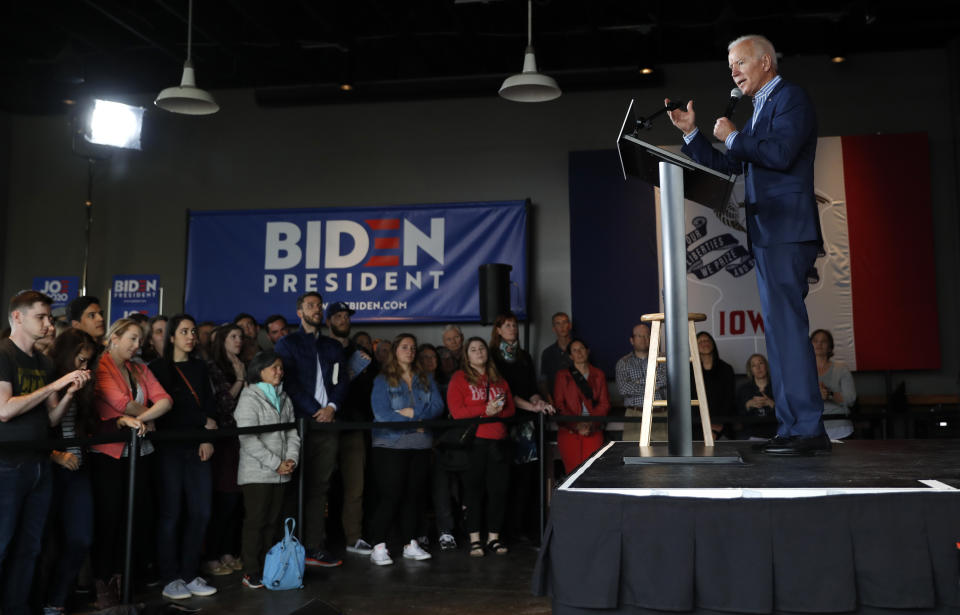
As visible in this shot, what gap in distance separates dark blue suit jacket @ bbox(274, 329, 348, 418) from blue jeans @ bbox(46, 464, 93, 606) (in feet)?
4.69

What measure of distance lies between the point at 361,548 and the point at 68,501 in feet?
6.51

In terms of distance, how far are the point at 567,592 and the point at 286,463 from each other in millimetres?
2909

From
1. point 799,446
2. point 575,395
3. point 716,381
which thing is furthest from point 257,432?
point 716,381

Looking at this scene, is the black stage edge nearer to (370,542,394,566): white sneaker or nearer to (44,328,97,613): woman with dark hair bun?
(44,328,97,613): woman with dark hair bun

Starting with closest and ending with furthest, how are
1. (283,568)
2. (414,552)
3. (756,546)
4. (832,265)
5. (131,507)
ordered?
(756,546) → (131,507) → (283,568) → (414,552) → (832,265)

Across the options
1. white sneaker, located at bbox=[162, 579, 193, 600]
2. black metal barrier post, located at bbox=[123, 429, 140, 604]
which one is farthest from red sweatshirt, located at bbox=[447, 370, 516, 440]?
black metal barrier post, located at bbox=[123, 429, 140, 604]

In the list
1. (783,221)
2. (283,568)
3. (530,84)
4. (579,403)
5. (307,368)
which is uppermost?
(530,84)

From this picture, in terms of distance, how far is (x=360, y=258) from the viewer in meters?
8.05

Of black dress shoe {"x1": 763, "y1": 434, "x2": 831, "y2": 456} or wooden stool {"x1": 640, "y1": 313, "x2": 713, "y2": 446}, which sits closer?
black dress shoe {"x1": 763, "y1": 434, "x2": 831, "y2": 456}

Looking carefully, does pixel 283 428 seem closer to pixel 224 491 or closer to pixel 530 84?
pixel 224 491

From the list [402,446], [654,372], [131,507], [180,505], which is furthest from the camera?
[402,446]

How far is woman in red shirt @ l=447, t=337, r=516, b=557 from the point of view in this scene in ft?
17.4

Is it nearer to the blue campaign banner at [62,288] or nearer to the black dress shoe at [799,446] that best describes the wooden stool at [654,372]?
the black dress shoe at [799,446]

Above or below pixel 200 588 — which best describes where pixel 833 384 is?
above
